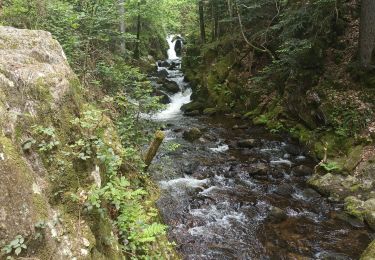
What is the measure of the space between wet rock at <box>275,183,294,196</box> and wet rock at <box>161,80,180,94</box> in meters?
13.1

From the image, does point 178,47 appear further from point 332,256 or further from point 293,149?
point 332,256

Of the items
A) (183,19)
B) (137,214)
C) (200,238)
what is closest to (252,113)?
(200,238)

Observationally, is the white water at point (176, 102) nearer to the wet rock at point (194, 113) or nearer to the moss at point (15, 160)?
the wet rock at point (194, 113)

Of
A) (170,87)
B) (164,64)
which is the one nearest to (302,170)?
(170,87)

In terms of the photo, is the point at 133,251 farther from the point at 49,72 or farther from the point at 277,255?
the point at 277,255

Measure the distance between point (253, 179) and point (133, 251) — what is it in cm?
653

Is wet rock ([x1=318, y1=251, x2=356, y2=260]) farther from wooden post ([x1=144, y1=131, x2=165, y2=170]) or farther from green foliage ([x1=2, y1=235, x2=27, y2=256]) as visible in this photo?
green foliage ([x1=2, y1=235, x2=27, y2=256])

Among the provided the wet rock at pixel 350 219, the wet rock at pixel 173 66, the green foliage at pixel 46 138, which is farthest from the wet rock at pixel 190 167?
the wet rock at pixel 173 66

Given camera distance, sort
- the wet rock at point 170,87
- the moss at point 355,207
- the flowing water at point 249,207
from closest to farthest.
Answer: the flowing water at point 249,207 < the moss at point 355,207 < the wet rock at point 170,87

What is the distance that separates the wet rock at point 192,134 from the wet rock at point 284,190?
15.7 feet

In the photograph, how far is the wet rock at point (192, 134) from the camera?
13073 mm

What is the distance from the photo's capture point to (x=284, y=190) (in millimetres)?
8844

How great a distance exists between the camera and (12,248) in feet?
7.80

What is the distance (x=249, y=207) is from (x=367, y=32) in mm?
6898
